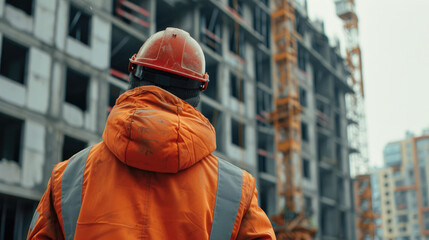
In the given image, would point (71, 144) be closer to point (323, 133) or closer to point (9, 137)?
point (9, 137)

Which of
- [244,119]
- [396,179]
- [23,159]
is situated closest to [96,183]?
[23,159]

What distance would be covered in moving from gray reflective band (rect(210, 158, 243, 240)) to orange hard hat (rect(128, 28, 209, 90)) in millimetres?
363

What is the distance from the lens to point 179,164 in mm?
1703

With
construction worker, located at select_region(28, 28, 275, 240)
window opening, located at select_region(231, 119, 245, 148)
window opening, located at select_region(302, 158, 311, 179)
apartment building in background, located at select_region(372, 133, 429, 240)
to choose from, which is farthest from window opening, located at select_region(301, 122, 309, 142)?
apartment building in background, located at select_region(372, 133, 429, 240)

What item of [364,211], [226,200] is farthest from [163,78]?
[364,211]

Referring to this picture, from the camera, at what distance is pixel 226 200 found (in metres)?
1.83

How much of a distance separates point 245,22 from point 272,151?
26.9ft

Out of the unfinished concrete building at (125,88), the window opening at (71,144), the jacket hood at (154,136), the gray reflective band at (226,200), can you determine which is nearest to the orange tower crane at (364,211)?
the unfinished concrete building at (125,88)

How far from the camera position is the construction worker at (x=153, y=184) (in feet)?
5.49

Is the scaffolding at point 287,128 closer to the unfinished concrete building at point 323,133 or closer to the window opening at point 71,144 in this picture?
the unfinished concrete building at point 323,133

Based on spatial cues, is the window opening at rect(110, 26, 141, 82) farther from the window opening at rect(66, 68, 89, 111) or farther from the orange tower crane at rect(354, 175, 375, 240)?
the orange tower crane at rect(354, 175, 375, 240)

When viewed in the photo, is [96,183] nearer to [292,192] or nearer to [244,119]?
[244,119]

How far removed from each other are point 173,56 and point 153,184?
510 millimetres

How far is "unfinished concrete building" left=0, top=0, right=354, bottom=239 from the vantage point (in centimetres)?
1761
